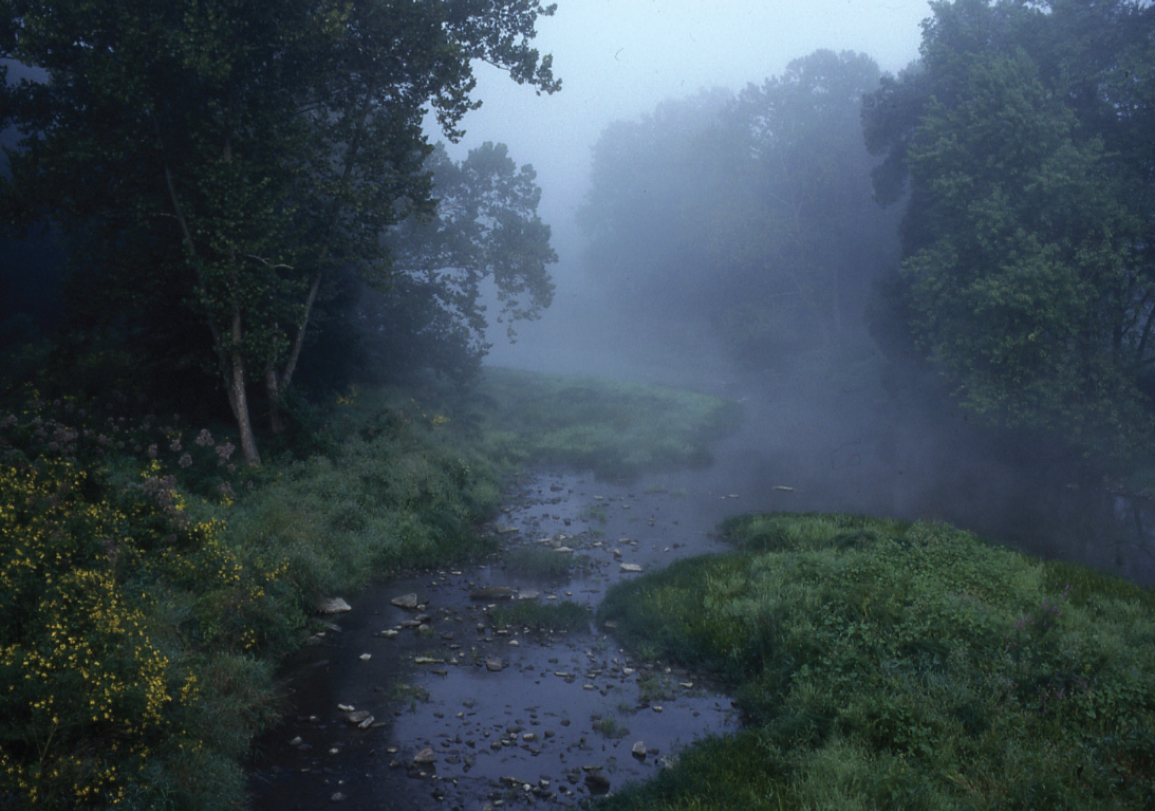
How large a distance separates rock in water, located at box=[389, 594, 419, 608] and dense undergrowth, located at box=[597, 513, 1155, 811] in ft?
11.3

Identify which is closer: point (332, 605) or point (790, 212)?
point (332, 605)

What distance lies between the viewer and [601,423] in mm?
32312

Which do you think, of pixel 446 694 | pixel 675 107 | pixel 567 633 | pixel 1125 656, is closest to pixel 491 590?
pixel 567 633

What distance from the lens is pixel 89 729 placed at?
20.5 feet

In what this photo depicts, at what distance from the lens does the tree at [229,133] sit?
13.6 metres

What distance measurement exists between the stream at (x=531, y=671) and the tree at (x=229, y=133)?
282 inches

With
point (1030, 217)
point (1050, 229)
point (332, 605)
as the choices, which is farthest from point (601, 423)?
point (332, 605)

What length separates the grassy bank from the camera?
6102 mm

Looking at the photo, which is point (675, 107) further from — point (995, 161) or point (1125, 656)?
point (1125, 656)

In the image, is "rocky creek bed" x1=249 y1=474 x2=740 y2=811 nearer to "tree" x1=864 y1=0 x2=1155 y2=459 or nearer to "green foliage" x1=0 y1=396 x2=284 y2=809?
"green foliage" x1=0 y1=396 x2=284 y2=809

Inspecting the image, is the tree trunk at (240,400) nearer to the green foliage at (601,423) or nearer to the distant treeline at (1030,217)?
the green foliage at (601,423)

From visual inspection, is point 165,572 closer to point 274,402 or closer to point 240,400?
point 240,400

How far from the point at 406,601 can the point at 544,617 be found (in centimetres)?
269

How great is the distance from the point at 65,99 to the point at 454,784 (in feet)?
51.9
